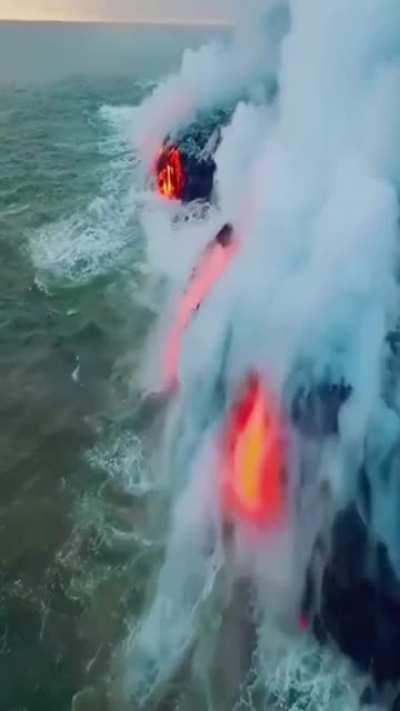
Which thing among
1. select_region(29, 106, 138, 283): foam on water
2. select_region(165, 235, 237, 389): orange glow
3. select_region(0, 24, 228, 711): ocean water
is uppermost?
select_region(165, 235, 237, 389): orange glow

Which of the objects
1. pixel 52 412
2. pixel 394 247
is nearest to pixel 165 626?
pixel 52 412

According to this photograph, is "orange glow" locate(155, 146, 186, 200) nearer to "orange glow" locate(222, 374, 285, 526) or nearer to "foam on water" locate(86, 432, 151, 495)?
"foam on water" locate(86, 432, 151, 495)

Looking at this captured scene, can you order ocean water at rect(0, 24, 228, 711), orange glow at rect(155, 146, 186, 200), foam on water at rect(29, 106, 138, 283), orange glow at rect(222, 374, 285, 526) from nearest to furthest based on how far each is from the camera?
ocean water at rect(0, 24, 228, 711), orange glow at rect(222, 374, 285, 526), foam on water at rect(29, 106, 138, 283), orange glow at rect(155, 146, 186, 200)

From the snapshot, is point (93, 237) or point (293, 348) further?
point (93, 237)

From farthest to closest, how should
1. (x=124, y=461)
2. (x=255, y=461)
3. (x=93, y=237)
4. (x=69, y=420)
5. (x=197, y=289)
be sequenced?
(x=93, y=237), (x=197, y=289), (x=69, y=420), (x=124, y=461), (x=255, y=461)

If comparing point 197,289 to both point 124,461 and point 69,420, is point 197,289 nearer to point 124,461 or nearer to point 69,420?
point 69,420

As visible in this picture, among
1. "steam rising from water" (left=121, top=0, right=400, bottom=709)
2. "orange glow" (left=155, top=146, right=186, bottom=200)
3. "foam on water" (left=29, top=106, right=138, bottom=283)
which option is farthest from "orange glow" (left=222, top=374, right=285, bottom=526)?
"orange glow" (left=155, top=146, right=186, bottom=200)

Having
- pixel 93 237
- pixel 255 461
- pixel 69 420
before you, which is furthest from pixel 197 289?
pixel 255 461
